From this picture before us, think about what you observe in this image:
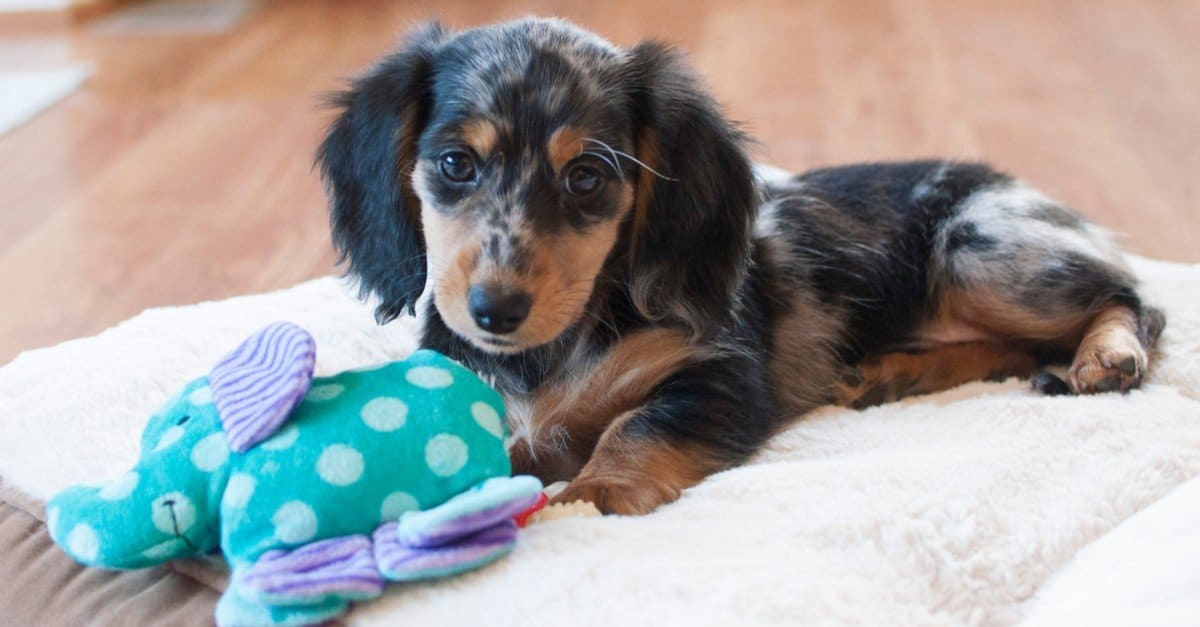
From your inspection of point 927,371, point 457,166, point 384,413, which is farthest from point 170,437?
point 927,371

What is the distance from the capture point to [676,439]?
6.45ft

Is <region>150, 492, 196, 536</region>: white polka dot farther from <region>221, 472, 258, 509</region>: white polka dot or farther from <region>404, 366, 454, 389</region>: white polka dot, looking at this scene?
<region>404, 366, 454, 389</region>: white polka dot

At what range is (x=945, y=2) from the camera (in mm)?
6707

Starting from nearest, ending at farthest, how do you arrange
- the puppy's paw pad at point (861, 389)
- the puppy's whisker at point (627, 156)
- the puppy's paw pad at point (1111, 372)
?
the puppy's whisker at point (627, 156) → the puppy's paw pad at point (1111, 372) → the puppy's paw pad at point (861, 389)

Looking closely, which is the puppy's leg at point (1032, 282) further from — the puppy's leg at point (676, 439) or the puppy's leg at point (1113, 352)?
the puppy's leg at point (676, 439)

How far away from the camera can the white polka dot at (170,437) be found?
1.60 m

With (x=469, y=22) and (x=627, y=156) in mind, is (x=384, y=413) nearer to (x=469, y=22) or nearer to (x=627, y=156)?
(x=627, y=156)

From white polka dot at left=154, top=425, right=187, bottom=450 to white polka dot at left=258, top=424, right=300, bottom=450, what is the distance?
0.14m

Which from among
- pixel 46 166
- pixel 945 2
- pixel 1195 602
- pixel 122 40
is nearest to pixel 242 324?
pixel 1195 602

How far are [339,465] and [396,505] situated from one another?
88 mm

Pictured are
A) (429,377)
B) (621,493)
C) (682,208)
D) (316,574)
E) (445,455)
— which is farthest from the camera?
(682,208)

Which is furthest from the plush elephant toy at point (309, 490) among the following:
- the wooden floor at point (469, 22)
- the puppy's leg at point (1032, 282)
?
the puppy's leg at point (1032, 282)

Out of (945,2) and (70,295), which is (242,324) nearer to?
(70,295)

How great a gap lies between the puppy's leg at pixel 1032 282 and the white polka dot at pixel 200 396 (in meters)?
1.56
